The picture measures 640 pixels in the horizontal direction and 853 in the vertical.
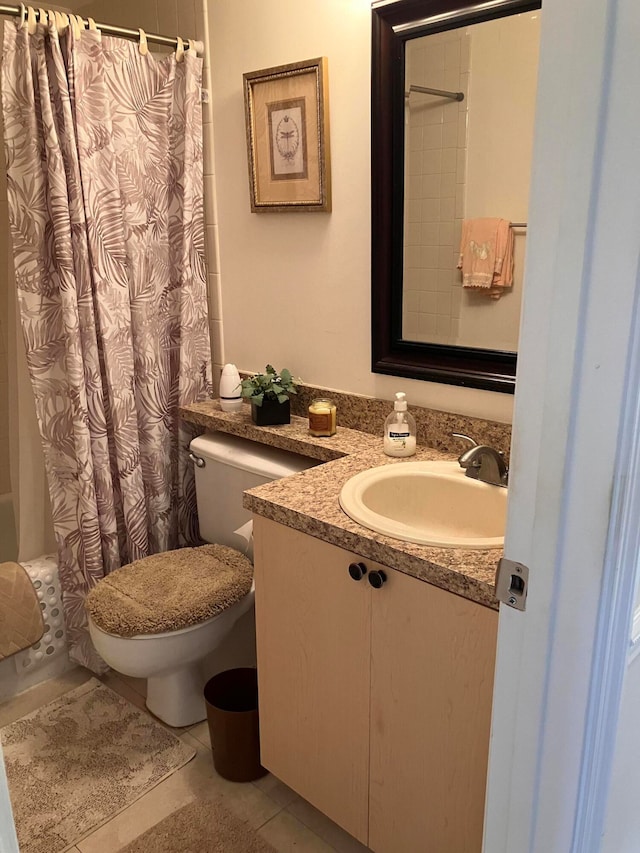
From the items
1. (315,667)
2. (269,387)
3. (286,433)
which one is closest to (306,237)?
(269,387)

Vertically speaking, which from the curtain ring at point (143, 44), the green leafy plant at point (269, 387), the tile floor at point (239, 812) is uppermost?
the curtain ring at point (143, 44)

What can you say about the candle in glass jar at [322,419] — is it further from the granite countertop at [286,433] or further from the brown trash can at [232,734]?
the brown trash can at [232,734]

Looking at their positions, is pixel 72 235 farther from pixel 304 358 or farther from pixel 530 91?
pixel 530 91

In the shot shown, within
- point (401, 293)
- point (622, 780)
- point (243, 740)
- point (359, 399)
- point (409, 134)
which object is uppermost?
point (409, 134)

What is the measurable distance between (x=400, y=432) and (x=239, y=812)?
3.27 feet

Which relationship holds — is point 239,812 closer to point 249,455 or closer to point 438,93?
point 249,455

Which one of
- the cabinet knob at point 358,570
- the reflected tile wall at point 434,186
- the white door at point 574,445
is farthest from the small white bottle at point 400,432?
the white door at point 574,445

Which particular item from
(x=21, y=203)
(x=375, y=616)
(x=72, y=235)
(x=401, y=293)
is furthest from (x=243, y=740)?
(x=21, y=203)

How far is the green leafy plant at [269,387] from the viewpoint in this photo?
1967mm

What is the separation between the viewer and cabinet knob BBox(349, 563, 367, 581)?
1.31 meters

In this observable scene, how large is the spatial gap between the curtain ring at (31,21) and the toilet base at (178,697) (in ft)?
5.51

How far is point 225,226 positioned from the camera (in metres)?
2.20

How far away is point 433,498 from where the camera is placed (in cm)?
160

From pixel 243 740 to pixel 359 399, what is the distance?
0.92 meters
